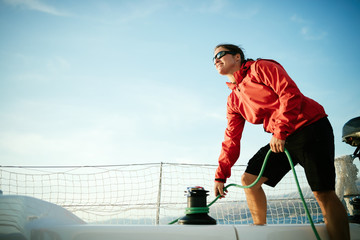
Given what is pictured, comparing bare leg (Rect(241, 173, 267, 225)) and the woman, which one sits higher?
the woman

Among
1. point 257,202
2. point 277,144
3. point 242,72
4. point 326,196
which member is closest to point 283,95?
point 277,144

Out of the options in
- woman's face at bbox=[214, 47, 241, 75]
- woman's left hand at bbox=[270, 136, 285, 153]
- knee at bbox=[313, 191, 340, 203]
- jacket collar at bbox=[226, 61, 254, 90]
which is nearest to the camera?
knee at bbox=[313, 191, 340, 203]

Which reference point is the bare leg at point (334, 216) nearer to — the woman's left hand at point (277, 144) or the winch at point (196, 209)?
the woman's left hand at point (277, 144)

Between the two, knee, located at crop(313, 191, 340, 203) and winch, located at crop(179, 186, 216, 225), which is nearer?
Result: winch, located at crop(179, 186, 216, 225)

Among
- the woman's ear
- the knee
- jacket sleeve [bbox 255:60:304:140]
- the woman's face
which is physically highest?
the woman's ear

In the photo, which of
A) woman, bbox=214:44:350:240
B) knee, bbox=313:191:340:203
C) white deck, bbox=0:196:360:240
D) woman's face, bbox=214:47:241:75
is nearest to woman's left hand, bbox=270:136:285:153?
woman, bbox=214:44:350:240

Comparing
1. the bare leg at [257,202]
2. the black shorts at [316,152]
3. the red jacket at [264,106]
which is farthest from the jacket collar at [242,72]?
the bare leg at [257,202]

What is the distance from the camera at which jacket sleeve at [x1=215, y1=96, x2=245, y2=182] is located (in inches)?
72.5

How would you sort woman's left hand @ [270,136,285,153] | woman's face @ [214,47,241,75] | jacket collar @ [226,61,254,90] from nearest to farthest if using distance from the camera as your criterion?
woman's left hand @ [270,136,285,153], jacket collar @ [226,61,254,90], woman's face @ [214,47,241,75]

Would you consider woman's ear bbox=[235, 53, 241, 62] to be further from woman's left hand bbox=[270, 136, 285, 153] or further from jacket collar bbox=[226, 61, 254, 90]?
woman's left hand bbox=[270, 136, 285, 153]

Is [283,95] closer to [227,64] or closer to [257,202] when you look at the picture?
[227,64]

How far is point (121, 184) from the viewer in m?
5.66

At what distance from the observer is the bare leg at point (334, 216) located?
115cm

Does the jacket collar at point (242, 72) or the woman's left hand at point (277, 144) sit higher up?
the jacket collar at point (242, 72)
